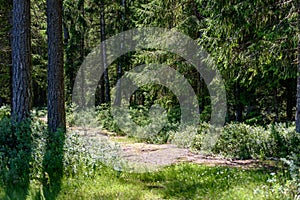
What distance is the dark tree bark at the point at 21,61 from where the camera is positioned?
23.3 ft

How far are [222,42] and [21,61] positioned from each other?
5.04 m

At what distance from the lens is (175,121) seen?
12375 mm

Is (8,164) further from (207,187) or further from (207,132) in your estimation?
(207,132)

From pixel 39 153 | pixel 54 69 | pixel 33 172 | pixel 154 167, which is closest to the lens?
pixel 33 172

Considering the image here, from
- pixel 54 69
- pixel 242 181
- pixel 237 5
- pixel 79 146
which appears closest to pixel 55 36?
pixel 54 69

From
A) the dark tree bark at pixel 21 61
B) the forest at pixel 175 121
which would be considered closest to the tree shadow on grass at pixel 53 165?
the forest at pixel 175 121

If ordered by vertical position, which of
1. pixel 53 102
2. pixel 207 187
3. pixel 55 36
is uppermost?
pixel 55 36

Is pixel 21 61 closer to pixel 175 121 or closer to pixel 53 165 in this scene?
pixel 53 165

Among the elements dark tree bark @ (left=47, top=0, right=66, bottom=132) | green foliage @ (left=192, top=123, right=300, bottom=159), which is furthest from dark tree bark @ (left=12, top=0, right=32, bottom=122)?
green foliage @ (left=192, top=123, right=300, bottom=159)

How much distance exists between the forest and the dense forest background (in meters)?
0.05

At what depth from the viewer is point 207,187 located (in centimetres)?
498

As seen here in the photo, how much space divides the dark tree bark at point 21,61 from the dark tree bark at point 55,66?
57cm

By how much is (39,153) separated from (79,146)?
29.3 inches

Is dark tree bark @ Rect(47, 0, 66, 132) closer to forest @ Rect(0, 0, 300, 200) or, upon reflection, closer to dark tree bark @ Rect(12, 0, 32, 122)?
forest @ Rect(0, 0, 300, 200)
